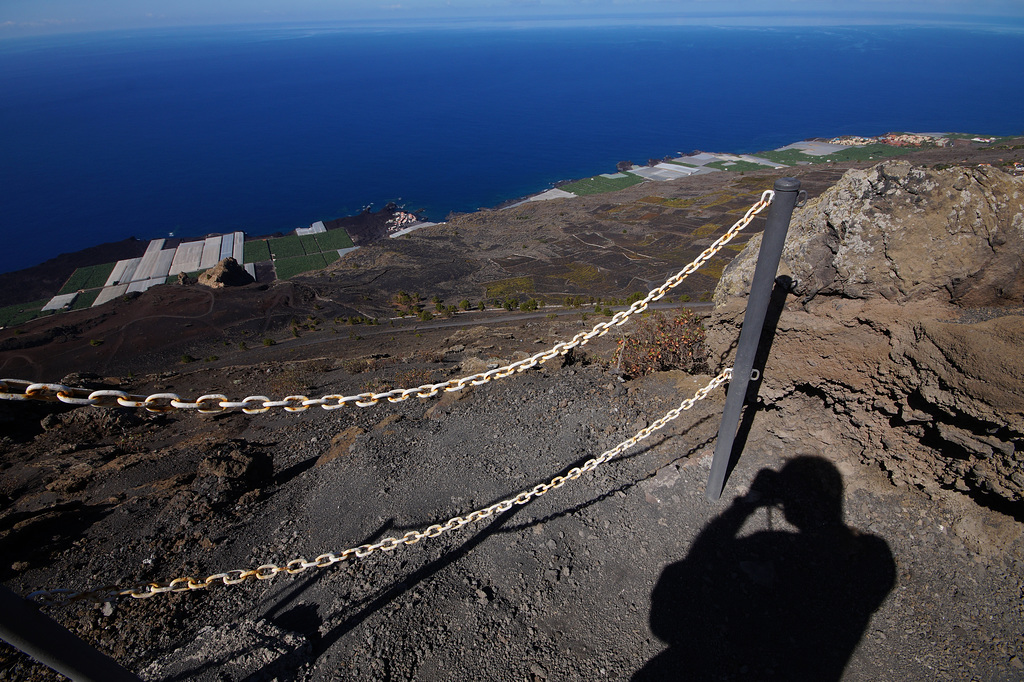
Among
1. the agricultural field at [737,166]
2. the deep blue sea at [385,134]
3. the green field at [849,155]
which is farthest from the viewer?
the deep blue sea at [385,134]

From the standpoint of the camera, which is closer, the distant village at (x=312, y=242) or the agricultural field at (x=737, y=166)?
the distant village at (x=312, y=242)

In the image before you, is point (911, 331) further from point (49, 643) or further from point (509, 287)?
point (509, 287)

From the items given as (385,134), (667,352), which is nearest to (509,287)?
(667,352)

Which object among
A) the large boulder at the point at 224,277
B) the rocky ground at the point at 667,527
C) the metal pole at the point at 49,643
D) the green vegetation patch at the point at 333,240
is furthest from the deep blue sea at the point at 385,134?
the metal pole at the point at 49,643

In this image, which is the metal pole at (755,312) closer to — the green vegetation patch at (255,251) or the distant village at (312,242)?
the distant village at (312,242)

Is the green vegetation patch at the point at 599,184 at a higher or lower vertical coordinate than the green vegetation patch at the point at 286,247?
higher

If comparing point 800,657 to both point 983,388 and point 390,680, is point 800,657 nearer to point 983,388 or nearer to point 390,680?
point 983,388

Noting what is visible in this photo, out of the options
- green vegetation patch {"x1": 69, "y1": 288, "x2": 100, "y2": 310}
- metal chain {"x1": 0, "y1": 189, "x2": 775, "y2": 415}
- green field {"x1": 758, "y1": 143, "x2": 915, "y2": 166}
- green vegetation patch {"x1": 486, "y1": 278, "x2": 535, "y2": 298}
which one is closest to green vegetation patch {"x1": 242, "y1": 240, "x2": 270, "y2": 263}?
green vegetation patch {"x1": 69, "y1": 288, "x2": 100, "y2": 310}

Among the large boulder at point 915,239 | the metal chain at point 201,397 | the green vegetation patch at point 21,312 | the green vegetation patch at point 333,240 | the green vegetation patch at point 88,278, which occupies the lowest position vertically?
the green vegetation patch at point 21,312
